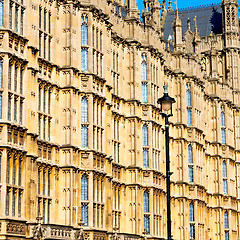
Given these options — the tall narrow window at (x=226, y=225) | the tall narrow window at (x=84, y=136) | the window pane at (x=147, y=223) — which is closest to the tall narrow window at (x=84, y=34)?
the tall narrow window at (x=84, y=136)

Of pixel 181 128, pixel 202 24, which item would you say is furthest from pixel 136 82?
pixel 202 24

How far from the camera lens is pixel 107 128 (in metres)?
50.9

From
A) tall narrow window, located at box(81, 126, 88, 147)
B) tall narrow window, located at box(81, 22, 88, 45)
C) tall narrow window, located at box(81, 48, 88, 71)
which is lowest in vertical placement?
tall narrow window, located at box(81, 126, 88, 147)

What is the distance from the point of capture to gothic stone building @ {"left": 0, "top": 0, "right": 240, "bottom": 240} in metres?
40.5

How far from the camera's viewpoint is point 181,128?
67062 mm

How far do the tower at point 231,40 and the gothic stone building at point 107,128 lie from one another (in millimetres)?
774

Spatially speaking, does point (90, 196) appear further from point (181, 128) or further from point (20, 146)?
point (181, 128)

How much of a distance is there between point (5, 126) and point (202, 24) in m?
56.5

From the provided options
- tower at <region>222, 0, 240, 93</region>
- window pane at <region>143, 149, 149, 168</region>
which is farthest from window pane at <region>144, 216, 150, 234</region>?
tower at <region>222, 0, 240, 93</region>

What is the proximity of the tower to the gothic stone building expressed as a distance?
30.5 inches

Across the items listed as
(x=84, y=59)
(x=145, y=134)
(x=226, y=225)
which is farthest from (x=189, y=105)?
(x=84, y=59)

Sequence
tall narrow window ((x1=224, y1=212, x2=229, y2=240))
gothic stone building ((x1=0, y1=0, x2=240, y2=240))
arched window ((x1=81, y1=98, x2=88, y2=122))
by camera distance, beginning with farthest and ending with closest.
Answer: tall narrow window ((x1=224, y1=212, x2=229, y2=240)), arched window ((x1=81, y1=98, x2=88, y2=122)), gothic stone building ((x1=0, y1=0, x2=240, y2=240))

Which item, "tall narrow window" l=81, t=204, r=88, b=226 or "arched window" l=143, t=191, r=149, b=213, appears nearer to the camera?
"tall narrow window" l=81, t=204, r=88, b=226

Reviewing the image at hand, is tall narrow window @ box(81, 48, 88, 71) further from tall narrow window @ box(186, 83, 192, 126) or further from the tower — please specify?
the tower
